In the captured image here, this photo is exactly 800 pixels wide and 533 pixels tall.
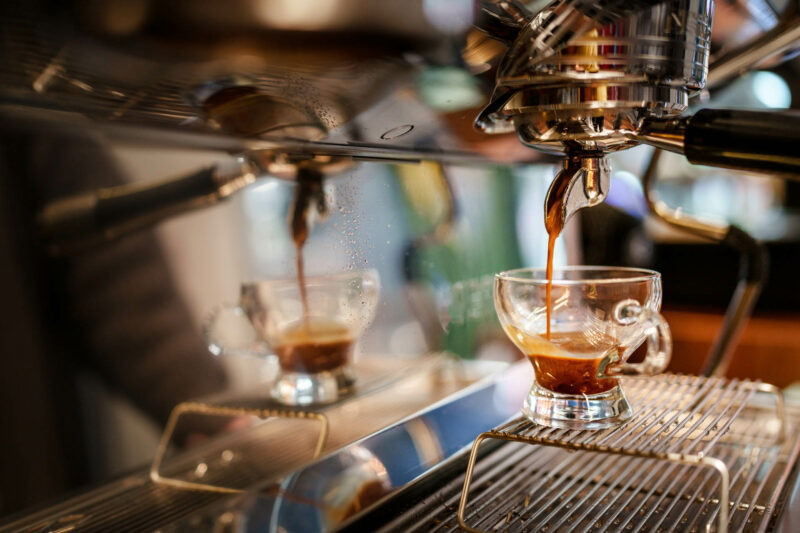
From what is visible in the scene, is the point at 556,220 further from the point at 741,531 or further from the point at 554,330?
the point at 741,531

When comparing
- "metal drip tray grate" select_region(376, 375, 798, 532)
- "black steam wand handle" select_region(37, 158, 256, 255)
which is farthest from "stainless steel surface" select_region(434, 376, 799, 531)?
"black steam wand handle" select_region(37, 158, 256, 255)

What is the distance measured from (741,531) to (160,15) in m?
0.41

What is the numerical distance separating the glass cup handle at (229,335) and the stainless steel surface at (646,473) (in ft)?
0.69

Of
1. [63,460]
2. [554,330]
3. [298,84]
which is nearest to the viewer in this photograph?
[298,84]

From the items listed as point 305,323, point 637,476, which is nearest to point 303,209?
point 305,323

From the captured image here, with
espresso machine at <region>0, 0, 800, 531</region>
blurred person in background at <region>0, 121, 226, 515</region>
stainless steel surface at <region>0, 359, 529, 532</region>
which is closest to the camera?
espresso machine at <region>0, 0, 800, 531</region>

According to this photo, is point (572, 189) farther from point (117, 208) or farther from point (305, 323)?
point (117, 208)

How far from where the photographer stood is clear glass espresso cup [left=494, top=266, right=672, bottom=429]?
46 centimetres

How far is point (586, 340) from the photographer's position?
Result: 0.47 m

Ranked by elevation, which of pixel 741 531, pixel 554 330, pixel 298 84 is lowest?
pixel 741 531

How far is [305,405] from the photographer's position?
57cm

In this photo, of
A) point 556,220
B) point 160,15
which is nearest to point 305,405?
point 556,220

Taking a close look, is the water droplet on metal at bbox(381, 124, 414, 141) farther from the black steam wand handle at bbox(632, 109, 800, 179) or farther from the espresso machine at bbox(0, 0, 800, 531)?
the black steam wand handle at bbox(632, 109, 800, 179)

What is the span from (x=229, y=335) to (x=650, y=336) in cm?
37
